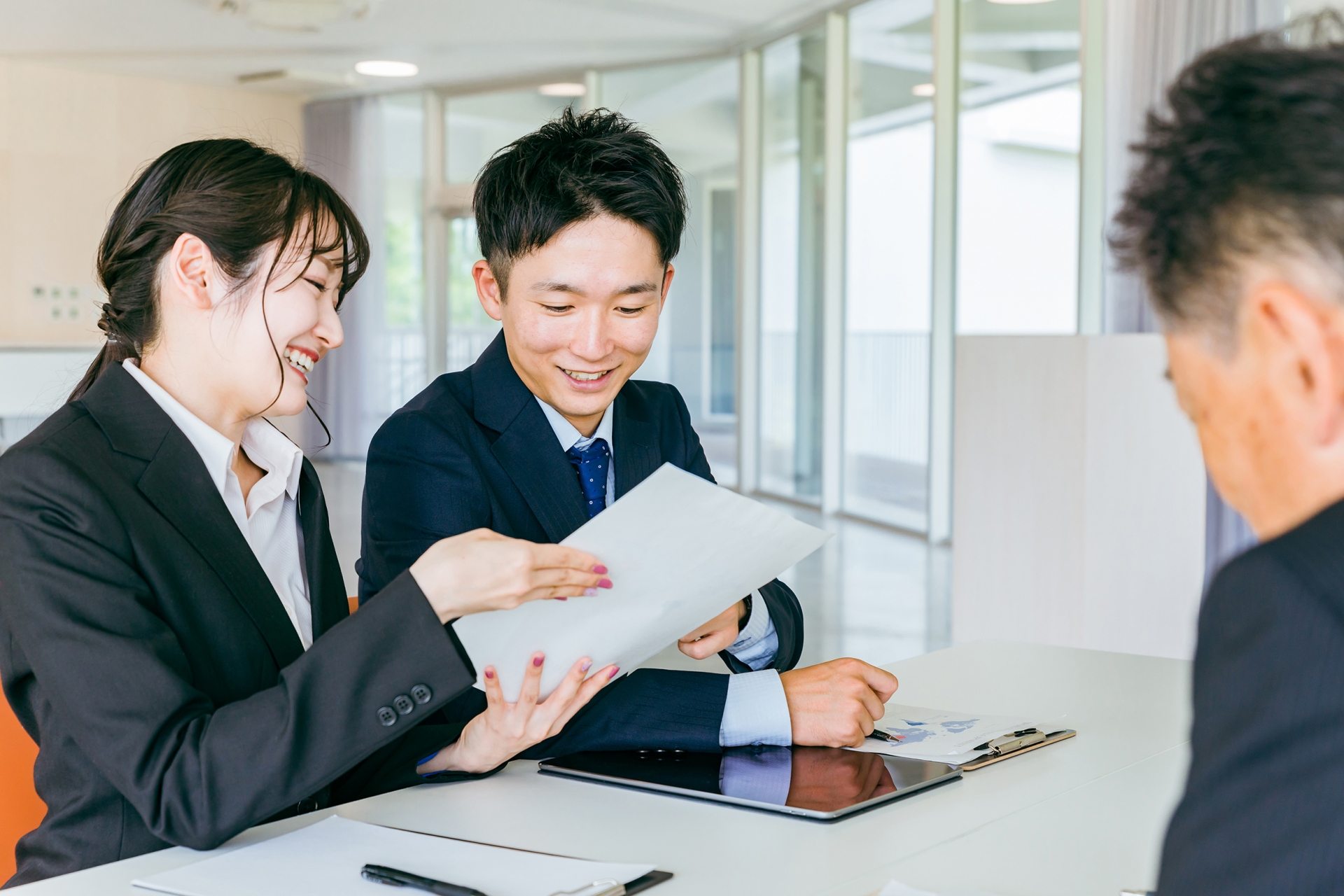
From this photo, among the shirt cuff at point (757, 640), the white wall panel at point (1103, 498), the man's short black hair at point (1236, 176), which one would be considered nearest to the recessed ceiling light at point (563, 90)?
the white wall panel at point (1103, 498)

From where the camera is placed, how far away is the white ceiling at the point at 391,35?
795cm

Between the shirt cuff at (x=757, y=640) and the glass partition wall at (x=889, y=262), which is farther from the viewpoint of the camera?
the glass partition wall at (x=889, y=262)

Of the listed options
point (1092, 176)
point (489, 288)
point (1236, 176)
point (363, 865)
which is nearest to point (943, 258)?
point (1092, 176)

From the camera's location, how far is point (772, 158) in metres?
8.66

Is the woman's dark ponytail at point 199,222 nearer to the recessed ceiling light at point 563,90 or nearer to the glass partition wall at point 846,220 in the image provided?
the glass partition wall at point 846,220

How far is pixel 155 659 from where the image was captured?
1.05 metres

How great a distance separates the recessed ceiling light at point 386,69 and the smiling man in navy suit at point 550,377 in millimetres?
8689

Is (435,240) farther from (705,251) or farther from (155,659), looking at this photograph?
(155,659)

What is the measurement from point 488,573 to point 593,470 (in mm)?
692

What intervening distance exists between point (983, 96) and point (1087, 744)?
234 inches

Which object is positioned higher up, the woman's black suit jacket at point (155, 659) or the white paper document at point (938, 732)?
the woman's black suit jacket at point (155, 659)

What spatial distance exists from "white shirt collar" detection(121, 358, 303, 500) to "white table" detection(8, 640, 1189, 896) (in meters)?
Answer: 0.40

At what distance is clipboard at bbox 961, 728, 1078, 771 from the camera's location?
1.30 meters

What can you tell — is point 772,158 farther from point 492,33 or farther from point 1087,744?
point 1087,744
